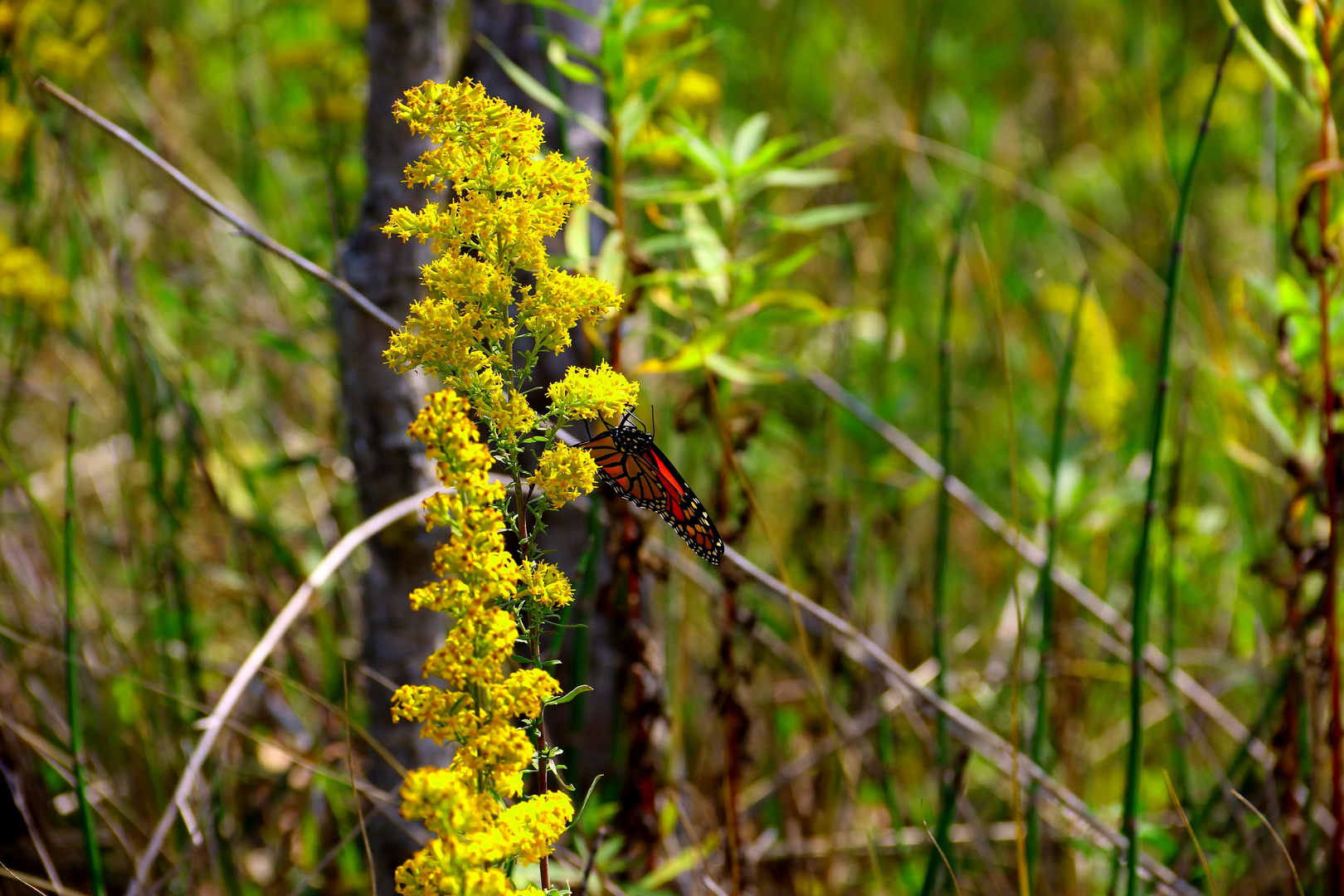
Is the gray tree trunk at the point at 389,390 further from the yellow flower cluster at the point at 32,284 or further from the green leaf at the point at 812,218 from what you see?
the yellow flower cluster at the point at 32,284

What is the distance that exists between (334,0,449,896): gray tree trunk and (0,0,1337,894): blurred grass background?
16 cm

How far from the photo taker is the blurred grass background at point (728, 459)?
→ 1996 millimetres

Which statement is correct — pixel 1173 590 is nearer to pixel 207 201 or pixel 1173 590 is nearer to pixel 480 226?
pixel 480 226

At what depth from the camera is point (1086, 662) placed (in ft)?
9.09

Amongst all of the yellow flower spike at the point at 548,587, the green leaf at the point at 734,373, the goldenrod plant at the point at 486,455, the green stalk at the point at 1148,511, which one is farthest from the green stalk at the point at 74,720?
the green stalk at the point at 1148,511

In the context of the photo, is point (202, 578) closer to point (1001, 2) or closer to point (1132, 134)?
point (1132, 134)

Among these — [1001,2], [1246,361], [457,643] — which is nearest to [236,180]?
[457,643]

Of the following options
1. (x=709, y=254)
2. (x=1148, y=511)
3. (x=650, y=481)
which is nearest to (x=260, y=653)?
(x=650, y=481)

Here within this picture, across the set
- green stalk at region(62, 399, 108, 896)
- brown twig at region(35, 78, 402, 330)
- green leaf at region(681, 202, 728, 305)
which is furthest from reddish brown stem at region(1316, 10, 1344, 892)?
green stalk at region(62, 399, 108, 896)

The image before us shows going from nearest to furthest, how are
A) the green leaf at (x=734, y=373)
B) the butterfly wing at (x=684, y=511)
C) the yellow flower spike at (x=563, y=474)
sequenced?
the yellow flower spike at (x=563, y=474)
the butterfly wing at (x=684, y=511)
the green leaf at (x=734, y=373)

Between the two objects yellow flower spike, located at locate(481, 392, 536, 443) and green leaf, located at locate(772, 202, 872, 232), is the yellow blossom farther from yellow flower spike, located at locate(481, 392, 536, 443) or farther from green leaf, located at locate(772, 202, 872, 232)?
green leaf, located at locate(772, 202, 872, 232)

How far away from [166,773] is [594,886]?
1.17m

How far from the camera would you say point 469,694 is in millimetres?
916

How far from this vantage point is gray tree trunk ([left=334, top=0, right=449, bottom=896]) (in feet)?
5.45
